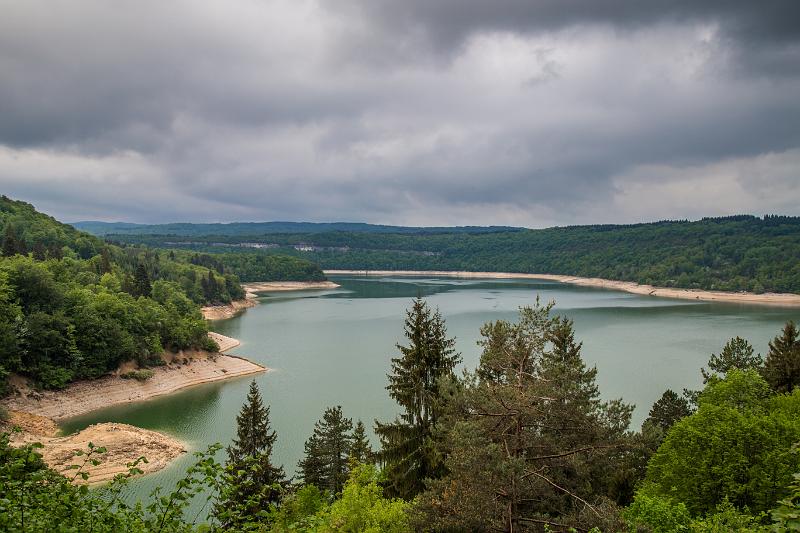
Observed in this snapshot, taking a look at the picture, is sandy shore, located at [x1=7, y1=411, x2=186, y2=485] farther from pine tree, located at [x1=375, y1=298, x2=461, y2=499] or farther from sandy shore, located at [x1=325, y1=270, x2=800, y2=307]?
sandy shore, located at [x1=325, y1=270, x2=800, y2=307]

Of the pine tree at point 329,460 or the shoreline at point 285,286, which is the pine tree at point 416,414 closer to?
the pine tree at point 329,460

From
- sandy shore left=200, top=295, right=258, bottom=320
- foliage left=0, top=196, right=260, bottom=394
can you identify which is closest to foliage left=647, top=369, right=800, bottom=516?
foliage left=0, top=196, right=260, bottom=394

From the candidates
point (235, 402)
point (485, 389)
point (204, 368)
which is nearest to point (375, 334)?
point (204, 368)

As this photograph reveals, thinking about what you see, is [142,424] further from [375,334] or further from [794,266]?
[794,266]

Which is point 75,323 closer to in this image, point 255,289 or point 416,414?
point 416,414

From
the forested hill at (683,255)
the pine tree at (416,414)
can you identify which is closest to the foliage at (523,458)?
the pine tree at (416,414)
